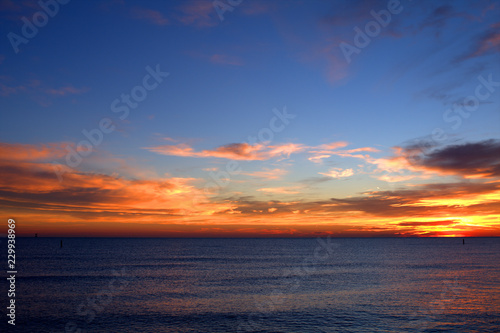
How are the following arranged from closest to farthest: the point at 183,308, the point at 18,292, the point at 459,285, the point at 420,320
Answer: the point at 420,320 → the point at 183,308 → the point at 18,292 → the point at 459,285

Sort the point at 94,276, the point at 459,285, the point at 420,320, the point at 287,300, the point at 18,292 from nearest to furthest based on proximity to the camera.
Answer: the point at 420,320 < the point at 287,300 < the point at 18,292 < the point at 459,285 < the point at 94,276

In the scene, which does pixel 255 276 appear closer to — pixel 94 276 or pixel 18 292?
pixel 94 276

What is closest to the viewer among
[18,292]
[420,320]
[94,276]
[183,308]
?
[420,320]

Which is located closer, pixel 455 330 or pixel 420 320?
pixel 455 330

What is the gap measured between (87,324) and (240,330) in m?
16.6

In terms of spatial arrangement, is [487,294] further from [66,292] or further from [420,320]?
[66,292]

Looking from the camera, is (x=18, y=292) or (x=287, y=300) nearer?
(x=287, y=300)

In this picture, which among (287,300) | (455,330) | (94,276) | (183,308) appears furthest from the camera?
(94,276)

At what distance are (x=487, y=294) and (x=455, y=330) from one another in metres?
23.5

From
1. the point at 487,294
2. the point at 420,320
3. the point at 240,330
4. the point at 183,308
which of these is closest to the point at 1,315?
the point at 183,308

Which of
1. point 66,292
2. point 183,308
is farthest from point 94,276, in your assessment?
point 183,308

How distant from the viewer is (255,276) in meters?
77.4

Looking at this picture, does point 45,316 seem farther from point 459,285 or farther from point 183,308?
point 459,285

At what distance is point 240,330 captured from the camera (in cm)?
3678
